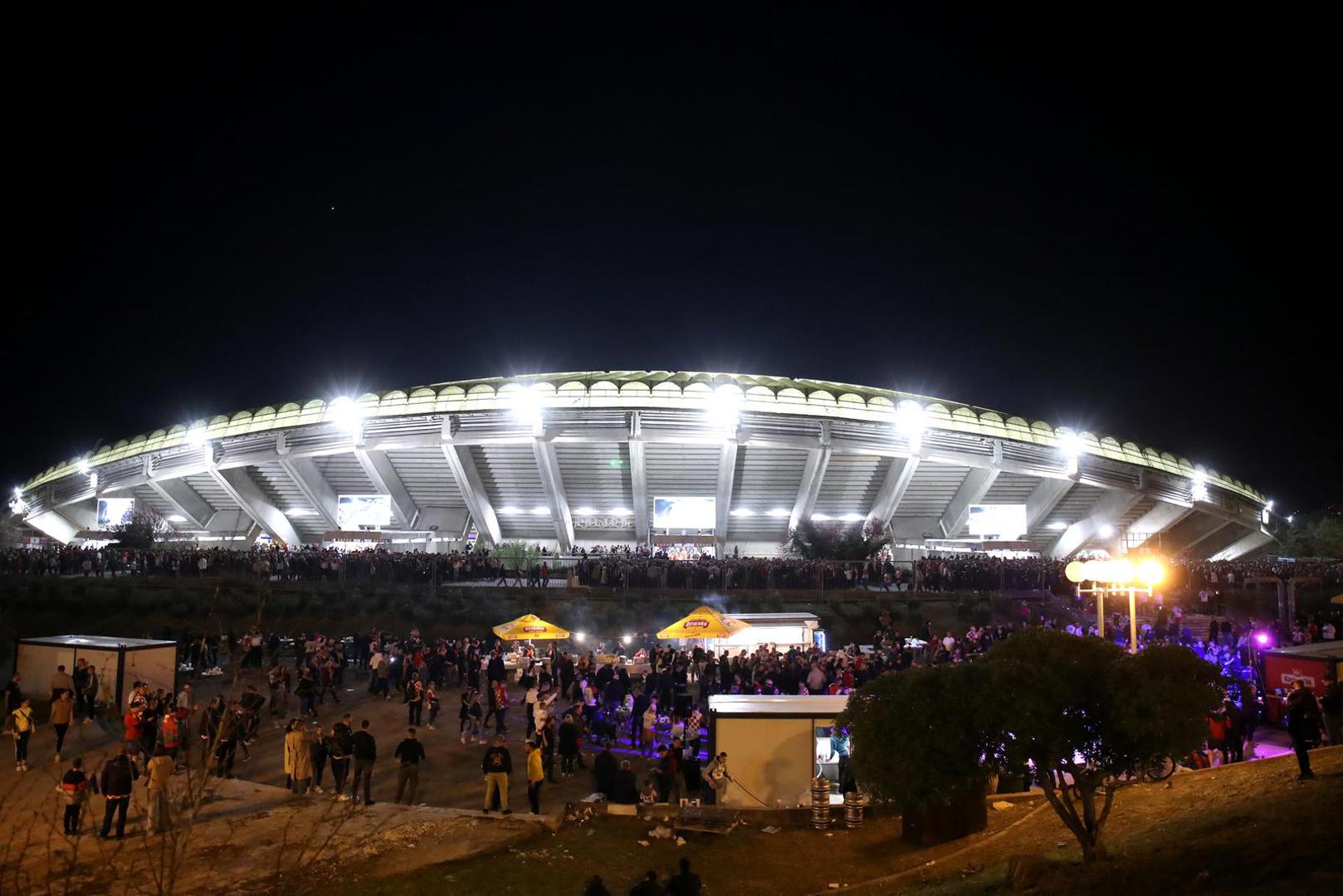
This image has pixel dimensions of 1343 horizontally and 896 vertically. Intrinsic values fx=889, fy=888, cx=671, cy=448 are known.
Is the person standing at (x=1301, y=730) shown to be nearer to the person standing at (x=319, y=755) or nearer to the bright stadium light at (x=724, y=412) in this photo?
the person standing at (x=319, y=755)

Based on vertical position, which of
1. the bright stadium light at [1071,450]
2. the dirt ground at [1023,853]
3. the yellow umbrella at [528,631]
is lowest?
the dirt ground at [1023,853]

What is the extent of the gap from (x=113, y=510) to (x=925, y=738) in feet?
140

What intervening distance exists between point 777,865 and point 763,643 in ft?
33.7

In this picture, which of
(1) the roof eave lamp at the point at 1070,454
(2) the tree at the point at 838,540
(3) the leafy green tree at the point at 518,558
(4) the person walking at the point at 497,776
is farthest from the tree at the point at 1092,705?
(1) the roof eave lamp at the point at 1070,454

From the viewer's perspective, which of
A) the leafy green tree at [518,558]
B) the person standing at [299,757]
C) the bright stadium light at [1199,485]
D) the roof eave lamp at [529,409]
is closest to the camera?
the person standing at [299,757]

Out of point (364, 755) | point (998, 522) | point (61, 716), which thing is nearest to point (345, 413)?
point (61, 716)

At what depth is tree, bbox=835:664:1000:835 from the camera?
849 centimetres

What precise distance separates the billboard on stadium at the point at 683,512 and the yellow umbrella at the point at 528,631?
61.2 ft

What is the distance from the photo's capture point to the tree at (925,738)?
27.9 feet

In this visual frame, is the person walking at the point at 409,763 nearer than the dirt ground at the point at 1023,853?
No

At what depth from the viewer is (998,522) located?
39.0 metres

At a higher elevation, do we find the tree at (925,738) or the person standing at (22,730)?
the tree at (925,738)

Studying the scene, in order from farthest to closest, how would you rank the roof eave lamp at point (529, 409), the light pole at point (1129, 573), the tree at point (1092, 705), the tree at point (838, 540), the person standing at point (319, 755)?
the roof eave lamp at point (529, 409), the tree at point (838, 540), the light pole at point (1129, 573), the person standing at point (319, 755), the tree at point (1092, 705)

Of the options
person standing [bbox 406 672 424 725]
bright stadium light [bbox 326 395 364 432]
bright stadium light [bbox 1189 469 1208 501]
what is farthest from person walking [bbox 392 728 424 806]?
bright stadium light [bbox 1189 469 1208 501]
